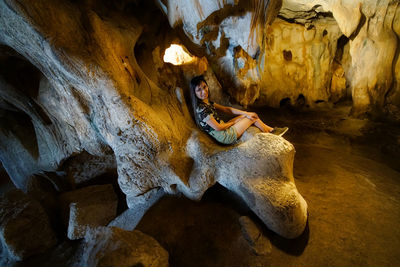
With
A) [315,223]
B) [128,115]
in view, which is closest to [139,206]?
[128,115]

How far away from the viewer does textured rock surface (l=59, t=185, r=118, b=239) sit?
11.0ft

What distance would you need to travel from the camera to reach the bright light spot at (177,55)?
12.4 ft

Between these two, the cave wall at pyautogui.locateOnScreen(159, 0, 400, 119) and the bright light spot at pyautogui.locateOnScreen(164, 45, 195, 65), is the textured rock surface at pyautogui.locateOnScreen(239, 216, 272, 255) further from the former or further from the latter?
the bright light spot at pyautogui.locateOnScreen(164, 45, 195, 65)

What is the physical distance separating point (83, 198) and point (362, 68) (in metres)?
7.54

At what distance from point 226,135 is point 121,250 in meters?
1.93

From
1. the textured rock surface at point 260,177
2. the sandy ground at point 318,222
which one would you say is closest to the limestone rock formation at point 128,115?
the textured rock surface at point 260,177

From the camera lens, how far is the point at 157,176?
287 cm

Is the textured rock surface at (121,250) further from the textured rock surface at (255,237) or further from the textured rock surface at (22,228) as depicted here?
the textured rock surface at (22,228)

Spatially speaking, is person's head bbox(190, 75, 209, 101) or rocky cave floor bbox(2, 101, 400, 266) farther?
person's head bbox(190, 75, 209, 101)

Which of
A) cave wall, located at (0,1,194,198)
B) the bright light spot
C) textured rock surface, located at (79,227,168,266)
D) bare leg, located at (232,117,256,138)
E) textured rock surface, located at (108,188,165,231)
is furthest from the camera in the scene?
the bright light spot

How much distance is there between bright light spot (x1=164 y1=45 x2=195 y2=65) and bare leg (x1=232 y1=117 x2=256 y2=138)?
5.18 ft

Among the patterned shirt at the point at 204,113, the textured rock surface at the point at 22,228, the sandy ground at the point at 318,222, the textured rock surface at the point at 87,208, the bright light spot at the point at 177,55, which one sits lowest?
the sandy ground at the point at 318,222

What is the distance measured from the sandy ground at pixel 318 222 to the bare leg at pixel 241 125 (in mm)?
927

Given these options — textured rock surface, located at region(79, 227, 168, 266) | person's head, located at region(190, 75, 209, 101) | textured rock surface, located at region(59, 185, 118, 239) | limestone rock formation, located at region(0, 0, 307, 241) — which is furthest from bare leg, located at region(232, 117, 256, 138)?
textured rock surface, located at region(59, 185, 118, 239)
